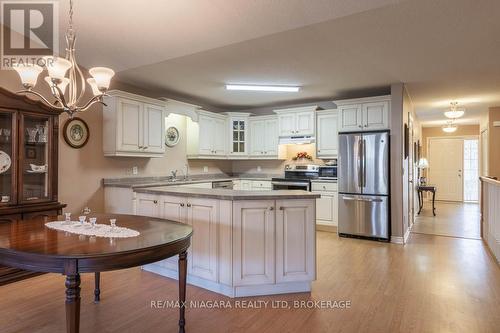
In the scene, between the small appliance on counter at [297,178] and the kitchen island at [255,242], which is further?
the small appliance on counter at [297,178]

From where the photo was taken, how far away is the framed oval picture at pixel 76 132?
3.99m

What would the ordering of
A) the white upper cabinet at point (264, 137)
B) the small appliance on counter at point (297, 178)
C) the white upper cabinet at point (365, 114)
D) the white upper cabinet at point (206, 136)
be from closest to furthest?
the white upper cabinet at point (365, 114) < the small appliance on counter at point (297, 178) < the white upper cabinet at point (206, 136) < the white upper cabinet at point (264, 137)

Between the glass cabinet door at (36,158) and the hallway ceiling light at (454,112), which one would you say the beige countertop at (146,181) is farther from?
the hallway ceiling light at (454,112)

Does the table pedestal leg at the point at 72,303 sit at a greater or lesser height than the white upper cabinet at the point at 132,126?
lesser

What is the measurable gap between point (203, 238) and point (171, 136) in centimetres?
304

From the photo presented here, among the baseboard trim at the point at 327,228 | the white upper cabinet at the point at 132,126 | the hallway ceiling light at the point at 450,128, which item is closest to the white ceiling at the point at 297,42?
the white upper cabinet at the point at 132,126

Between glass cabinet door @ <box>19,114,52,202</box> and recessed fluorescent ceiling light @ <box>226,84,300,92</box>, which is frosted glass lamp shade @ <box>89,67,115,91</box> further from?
recessed fluorescent ceiling light @ <box>226,84,300,92</box>

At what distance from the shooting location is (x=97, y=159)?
173 inches

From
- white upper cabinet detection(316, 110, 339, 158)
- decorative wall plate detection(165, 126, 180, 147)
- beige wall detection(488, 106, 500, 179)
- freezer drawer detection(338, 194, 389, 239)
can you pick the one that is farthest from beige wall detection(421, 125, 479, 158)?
decorative wall plate detection(165, 126, 180, 147)

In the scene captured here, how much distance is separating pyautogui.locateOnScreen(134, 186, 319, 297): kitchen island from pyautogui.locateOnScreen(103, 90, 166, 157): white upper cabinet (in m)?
1.92

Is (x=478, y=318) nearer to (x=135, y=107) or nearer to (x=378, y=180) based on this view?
(x=378, y=180)

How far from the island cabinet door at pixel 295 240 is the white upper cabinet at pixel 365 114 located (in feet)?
9.06

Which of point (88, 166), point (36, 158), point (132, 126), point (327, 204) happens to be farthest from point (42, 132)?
point (327, 204)

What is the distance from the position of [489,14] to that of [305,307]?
2902 millimetres
